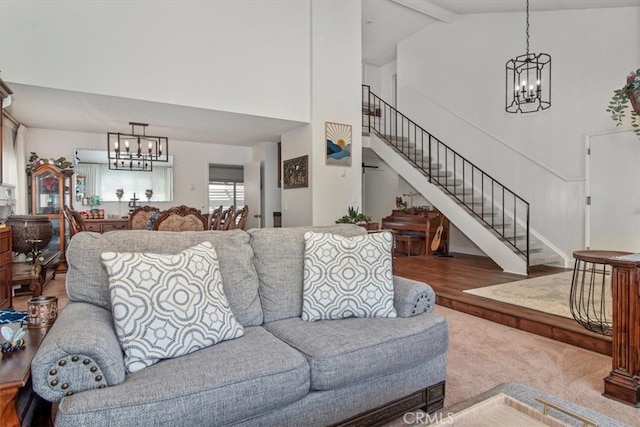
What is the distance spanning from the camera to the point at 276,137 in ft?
23.0

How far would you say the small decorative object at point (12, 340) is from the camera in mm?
1348

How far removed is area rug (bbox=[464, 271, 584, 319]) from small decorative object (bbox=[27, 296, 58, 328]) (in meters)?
3.68

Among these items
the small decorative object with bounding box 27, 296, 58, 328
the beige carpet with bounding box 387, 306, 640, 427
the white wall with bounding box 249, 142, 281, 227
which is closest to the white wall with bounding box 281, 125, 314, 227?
the white wall with bounding box 249, 142, 281, 227

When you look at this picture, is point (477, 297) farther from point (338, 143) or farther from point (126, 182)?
point (126, 182)

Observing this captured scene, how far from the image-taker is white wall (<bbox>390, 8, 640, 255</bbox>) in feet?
17.2

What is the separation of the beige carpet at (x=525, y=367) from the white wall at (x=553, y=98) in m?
3.48

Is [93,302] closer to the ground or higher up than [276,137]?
closer to the ground

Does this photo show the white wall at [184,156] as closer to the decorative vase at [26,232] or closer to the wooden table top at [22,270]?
the wooden table top at [22,270]

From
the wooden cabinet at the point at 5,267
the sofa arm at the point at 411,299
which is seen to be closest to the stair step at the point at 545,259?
the sofa arm at the point at 411,299

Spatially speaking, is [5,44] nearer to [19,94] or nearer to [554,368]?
[19,94]

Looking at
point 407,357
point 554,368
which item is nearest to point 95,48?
point 407,357

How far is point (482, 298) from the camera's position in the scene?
12.5 ft

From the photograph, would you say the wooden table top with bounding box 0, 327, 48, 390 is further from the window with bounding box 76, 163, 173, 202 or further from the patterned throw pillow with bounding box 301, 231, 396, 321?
the window with bounding box 76, 163, 173, 202

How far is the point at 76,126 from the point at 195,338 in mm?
6051
